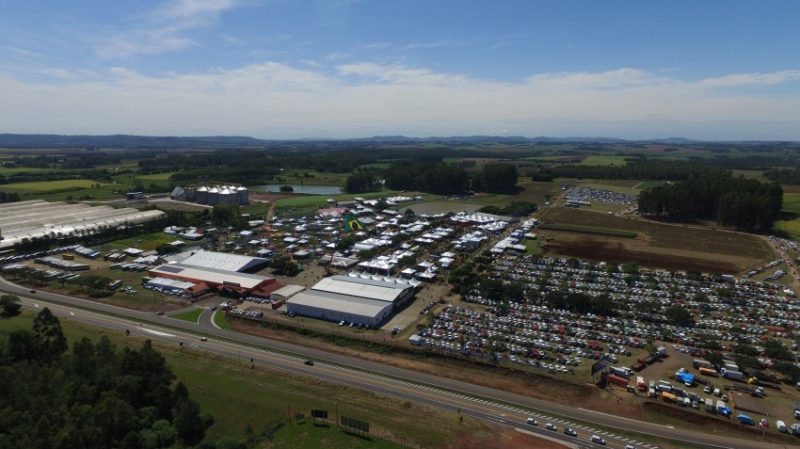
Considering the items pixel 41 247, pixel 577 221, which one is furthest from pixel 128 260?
pixel 577 221

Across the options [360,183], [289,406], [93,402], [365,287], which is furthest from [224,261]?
[360,183]

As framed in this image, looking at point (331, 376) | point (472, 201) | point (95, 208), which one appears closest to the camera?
point (331, 376)

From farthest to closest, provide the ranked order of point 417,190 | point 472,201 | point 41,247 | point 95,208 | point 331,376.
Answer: point 417,190, point 472,201, point 95,208, point 41,247, point 331,376

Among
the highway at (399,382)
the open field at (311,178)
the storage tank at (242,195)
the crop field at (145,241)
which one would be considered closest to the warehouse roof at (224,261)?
the highway at (399,382)

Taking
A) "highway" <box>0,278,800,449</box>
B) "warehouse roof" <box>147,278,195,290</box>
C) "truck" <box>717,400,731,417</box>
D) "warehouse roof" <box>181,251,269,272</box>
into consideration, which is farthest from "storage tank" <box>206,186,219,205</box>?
"truck" <box>717,400,731,417</box>

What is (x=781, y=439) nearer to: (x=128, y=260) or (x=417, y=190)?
(x=128, y=260)

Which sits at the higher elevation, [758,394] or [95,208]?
[95,208]
